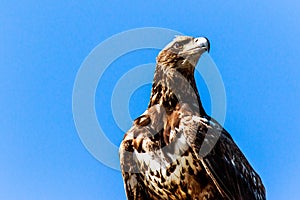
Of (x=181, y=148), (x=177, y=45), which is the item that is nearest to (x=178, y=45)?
(x=177, y=45)

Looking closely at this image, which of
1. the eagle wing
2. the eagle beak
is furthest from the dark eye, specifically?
the eagle wing

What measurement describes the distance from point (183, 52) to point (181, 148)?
4.79 feet

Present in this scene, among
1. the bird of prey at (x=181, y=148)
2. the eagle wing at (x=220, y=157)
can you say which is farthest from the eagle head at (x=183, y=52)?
the eagle wing at (x=220, y=157)

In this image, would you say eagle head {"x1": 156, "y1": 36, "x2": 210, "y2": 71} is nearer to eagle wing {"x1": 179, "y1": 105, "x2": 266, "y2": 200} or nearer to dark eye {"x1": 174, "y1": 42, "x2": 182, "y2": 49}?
dark eye {"x1": 174, "y1": 42, "x2": 182, "y2": 49}

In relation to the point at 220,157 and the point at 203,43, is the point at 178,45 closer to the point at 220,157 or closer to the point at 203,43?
the point at 203,43

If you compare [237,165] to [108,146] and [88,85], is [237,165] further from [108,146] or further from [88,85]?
[88,85]

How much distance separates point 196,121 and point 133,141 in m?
0.91

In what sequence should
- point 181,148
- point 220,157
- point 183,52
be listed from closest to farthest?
point 181,148 → point 220,157 → point 183,52

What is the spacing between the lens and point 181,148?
24.9 ft

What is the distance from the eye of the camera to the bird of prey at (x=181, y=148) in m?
7.62

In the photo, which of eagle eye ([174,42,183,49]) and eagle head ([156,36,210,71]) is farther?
eagle eye ([174,42,183,49])

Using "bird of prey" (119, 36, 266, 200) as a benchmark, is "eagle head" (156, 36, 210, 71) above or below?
above

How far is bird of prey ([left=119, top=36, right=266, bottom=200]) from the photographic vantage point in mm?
7621

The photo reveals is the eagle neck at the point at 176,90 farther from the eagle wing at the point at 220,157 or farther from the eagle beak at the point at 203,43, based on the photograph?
the eagle beak at the point at 203,43
